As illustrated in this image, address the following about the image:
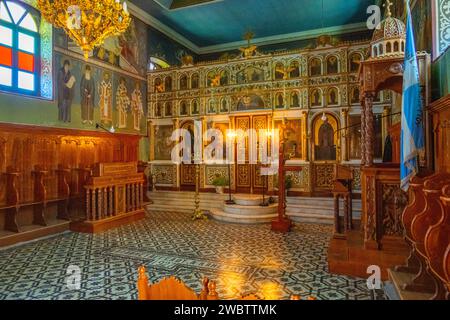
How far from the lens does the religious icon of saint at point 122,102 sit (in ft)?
37.9

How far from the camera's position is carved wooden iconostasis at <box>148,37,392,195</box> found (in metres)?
10.2

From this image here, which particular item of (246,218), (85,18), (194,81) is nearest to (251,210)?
(246,218)

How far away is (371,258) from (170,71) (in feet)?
35.8

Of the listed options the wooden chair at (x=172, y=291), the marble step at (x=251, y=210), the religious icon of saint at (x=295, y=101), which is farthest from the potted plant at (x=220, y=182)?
the wooden chair at (x=172, y=291)

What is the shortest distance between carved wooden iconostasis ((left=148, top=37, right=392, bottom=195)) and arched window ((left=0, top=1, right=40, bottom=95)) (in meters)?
5.28

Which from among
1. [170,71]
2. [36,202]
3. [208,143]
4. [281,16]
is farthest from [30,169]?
[281,16]

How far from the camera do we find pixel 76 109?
9.74m

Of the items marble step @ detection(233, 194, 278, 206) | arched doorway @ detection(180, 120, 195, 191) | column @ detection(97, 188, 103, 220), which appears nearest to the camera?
column @ detection(97, 188, 103, 220)

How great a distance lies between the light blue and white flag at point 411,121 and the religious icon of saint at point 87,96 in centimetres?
933

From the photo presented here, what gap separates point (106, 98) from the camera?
432 inches

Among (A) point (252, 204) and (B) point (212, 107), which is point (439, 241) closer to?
(A) point (252, 204)

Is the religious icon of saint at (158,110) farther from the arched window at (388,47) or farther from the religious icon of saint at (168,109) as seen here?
the arched window at (388,47)

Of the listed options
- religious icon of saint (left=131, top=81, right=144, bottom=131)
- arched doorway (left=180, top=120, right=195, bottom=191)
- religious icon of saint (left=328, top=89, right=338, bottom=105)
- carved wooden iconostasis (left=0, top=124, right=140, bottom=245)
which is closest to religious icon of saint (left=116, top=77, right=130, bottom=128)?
religious icon of saint (left=131, top=81, right=144, bottom=131)

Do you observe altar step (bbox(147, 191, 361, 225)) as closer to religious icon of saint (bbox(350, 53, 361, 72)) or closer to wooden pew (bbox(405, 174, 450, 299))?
religious icon of saint (bbox(350, 53, 361, 72))
